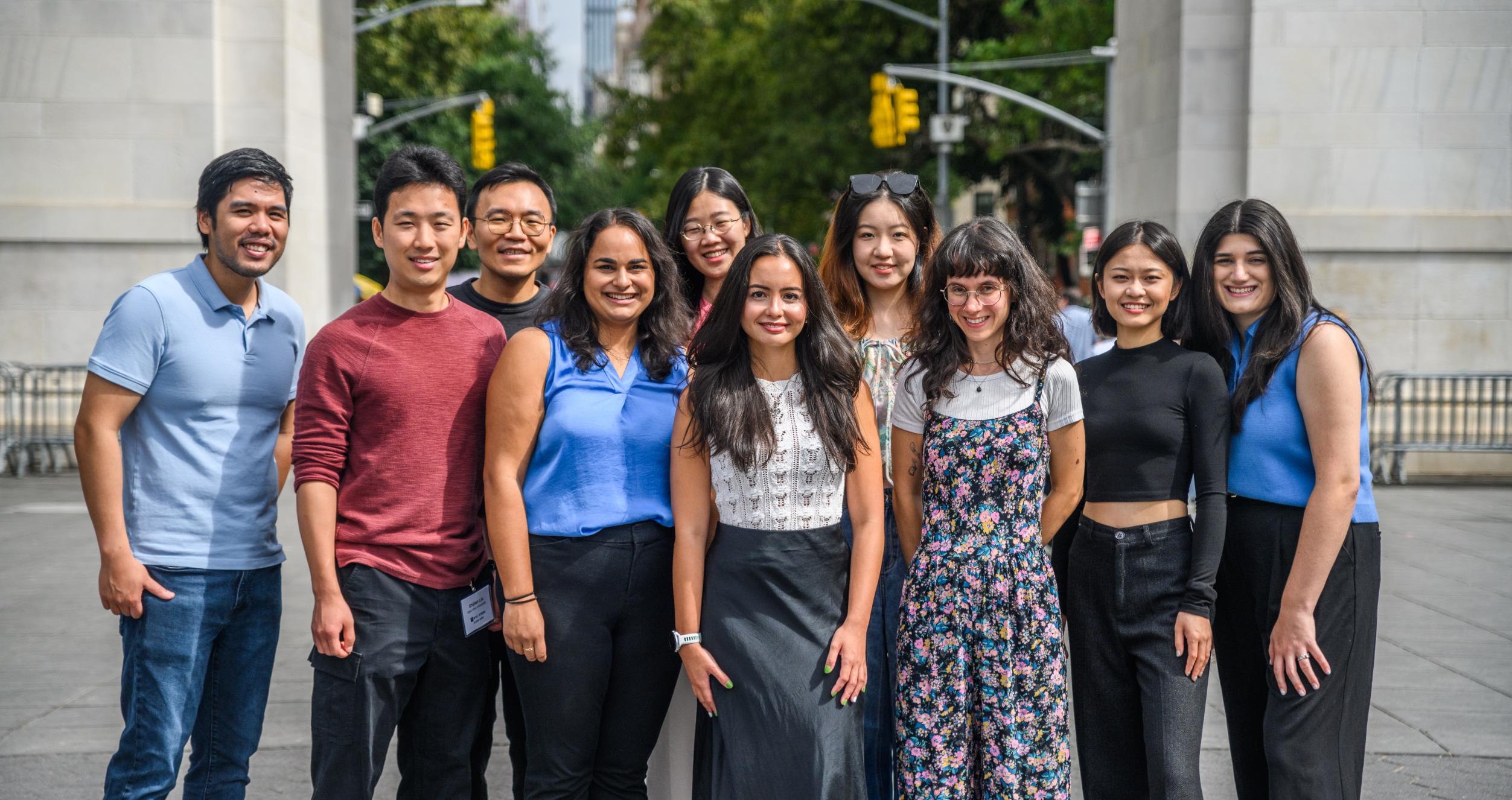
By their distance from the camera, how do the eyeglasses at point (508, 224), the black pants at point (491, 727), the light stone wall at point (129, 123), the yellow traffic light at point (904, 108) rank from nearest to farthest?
1. the black pants at point (491, 727)
2. the eyeglasses at point (508, 224)
3. the light stone wall at point (129, 123)
4. the yellow traffic light at point (904, 108)

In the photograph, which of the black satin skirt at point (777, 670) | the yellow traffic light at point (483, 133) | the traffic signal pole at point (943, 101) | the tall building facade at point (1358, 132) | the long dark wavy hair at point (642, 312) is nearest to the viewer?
the black satin skirt at point (777, 670)

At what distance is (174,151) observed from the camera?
488 inches

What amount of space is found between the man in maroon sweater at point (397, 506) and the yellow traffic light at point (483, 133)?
25.0 m

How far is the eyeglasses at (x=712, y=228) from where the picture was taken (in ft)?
14.2

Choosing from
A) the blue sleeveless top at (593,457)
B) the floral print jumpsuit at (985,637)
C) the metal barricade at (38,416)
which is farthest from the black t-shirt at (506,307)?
the metal barricade at (38,416)

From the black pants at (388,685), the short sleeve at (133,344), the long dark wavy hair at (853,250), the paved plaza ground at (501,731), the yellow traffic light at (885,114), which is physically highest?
the yellow traffic light at (885,114)

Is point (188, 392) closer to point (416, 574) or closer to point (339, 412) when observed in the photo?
point (339, 412)

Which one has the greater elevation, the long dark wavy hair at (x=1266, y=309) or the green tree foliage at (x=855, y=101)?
the green tree foliage at (x=855, y=101)

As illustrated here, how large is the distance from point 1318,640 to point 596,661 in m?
1.93

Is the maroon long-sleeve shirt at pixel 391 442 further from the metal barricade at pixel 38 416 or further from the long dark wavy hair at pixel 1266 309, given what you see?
the metal barricade at pixel 38 416

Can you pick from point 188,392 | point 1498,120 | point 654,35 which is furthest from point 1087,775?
point 654,35

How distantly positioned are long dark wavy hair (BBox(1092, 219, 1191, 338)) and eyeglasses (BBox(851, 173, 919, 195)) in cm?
63

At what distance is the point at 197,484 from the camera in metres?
3.52

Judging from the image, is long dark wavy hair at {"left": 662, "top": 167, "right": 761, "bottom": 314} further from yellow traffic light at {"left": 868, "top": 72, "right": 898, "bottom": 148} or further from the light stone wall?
yellow traffic light at {"left": 868, "top": 72, "right": 898, "bottom": 148}
